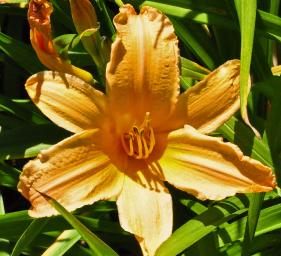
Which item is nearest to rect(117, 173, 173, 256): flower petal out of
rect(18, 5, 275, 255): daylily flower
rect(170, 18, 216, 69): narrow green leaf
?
rect(18, 5, 275, 255): daylily flower

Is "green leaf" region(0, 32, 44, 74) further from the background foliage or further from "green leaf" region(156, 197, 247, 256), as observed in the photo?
"green leaf" region(156, 197, 247, 256)

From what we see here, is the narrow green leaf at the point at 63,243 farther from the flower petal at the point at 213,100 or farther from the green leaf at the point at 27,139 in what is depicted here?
the flower petal at the point at 213,100

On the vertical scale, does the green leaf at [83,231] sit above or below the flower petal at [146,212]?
above


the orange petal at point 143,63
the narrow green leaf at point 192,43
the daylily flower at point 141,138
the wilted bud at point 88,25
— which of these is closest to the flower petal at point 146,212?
the daylily flower at point 141,138

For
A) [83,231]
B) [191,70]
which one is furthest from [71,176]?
[191,70]

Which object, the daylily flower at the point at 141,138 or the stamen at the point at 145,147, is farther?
the stamen at the point at 145,147

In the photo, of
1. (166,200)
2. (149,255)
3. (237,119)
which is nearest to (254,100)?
(237,119)

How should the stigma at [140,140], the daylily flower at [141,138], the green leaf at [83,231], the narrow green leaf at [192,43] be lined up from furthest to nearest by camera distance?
1. the narrow green leaf at [192,43]
2. the stigma at [140,140]
3. the daylily flower at [141,138]
4. the green leaf at [83,231]
